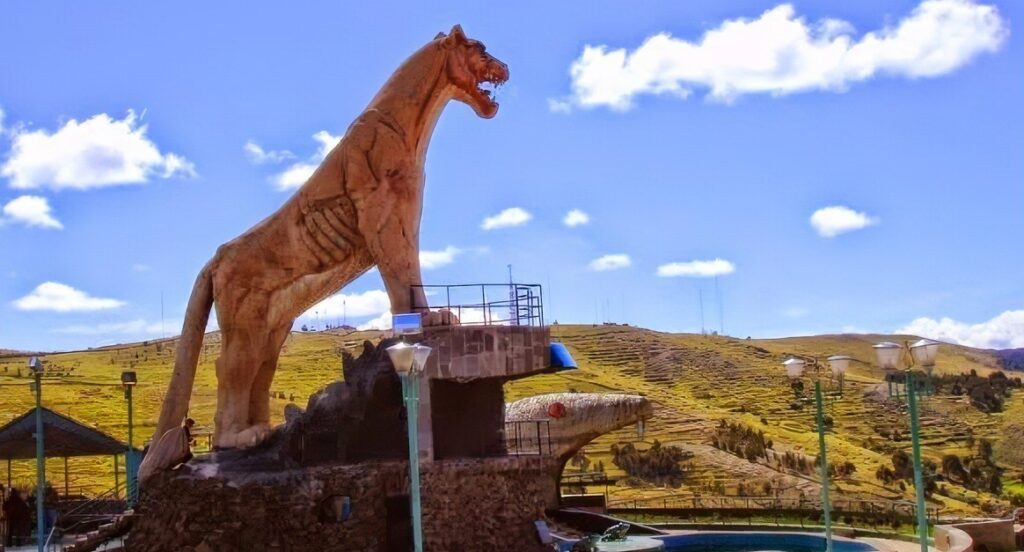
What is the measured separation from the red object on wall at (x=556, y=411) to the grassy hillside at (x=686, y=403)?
42.4 ft

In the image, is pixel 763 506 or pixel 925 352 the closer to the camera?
pixel 925 352

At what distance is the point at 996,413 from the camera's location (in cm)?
6806

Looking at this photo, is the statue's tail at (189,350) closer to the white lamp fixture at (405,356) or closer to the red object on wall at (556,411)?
the white lamp fixture at (405,356)

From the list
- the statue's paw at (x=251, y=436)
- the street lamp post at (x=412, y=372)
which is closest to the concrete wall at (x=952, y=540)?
the street lamp post at (x=412, y=372)

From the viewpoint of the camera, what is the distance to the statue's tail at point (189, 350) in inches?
806

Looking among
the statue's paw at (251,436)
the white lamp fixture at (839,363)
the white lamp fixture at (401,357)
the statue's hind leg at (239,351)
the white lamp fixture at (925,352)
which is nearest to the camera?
the white lamp fixture at (401,357)

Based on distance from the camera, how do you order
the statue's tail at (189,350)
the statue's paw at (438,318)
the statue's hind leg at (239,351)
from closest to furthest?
the statue's paw at (438,318), the statue's hind leg at (239,351), the statue's tail at (189,350)

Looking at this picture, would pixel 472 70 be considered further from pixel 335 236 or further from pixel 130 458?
pixel 130 458

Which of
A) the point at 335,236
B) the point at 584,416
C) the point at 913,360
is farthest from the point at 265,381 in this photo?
the point at 913,360

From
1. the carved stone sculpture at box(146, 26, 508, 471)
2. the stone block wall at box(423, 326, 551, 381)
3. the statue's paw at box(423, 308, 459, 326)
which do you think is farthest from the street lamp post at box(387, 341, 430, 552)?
the carved stone sculpture at box(146, 26, 508, 471)

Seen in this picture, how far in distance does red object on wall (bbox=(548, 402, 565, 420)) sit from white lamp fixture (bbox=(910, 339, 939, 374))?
17375 mm

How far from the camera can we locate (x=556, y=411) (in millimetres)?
29922

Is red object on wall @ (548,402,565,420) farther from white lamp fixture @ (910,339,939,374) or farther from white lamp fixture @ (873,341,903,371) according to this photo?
white lamp fixture @ (910,339,939,374)

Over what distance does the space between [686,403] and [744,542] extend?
134 feet
